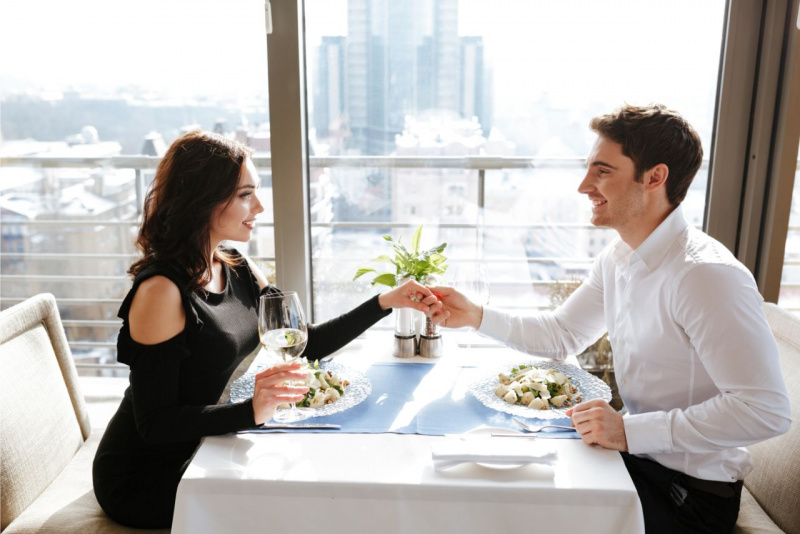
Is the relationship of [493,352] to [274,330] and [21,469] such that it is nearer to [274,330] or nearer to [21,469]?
[274,330]

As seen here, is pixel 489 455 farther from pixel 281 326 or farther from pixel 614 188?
pixel 614 188

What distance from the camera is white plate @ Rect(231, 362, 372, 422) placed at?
159cm

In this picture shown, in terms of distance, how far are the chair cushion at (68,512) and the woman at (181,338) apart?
0.04 metres

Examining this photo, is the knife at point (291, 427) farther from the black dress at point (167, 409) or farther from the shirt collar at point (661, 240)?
the shirt collar at point (661, 240)

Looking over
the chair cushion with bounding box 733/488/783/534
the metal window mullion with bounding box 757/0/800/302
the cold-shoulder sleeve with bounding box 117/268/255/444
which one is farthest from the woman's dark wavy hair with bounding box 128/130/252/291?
the metal window mullion with bounding box 757/0/800/302

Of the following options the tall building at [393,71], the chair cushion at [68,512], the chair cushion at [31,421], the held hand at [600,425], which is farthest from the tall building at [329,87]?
the held hand at [600,425]

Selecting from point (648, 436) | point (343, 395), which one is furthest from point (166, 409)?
point (648, 436)

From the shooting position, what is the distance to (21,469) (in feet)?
5.58

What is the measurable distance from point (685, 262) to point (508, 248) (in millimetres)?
1421

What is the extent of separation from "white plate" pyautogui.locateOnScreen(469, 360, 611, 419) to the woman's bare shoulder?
73 cm

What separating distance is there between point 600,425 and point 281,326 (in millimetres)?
706

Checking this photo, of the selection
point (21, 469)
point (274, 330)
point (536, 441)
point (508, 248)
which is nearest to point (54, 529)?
point (21, 469)

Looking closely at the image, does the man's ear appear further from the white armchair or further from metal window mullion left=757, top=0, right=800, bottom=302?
the white armchair

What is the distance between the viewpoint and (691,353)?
1572mm
